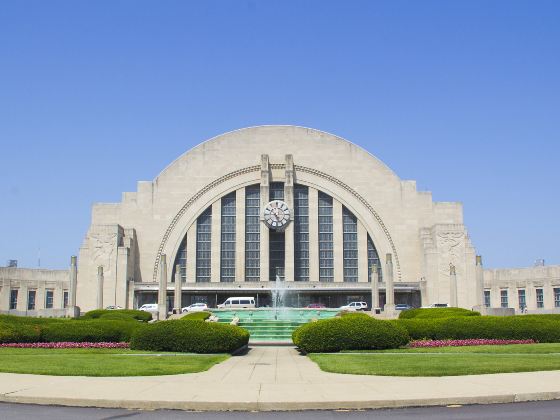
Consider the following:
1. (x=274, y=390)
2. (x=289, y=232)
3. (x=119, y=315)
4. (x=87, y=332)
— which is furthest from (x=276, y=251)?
(x=274, y=390)

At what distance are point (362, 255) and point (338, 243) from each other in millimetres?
2544

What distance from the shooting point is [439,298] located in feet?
191

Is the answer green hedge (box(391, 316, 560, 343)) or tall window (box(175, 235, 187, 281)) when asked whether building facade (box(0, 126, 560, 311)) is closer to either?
tall window (box(175, 235, 187, 281))

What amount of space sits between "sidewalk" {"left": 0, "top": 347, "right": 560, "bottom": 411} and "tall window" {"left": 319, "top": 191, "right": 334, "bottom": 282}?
1841 inches

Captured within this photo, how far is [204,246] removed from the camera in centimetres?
6188

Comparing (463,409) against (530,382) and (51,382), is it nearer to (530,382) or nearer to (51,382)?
(530,382)

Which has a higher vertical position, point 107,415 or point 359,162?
point 359,162

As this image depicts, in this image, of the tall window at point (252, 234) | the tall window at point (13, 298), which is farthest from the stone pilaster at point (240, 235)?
the tall window at point (13, 298)

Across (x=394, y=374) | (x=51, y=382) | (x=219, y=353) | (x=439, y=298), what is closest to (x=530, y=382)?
(x=394, y=374)

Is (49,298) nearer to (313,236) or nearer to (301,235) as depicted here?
(301,235)

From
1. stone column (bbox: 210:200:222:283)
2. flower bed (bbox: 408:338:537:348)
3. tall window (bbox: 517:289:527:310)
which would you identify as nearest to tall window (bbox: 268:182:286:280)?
stone column (bbox: 210:200:222:283)

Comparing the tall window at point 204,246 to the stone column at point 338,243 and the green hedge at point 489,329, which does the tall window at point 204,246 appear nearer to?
the stone column at point 338,243

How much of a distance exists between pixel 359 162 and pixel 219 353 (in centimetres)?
4391

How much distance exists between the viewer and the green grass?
14.1 meters
